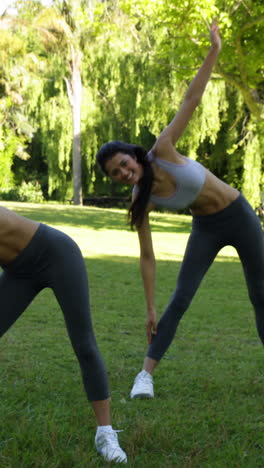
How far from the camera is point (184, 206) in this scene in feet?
13.0

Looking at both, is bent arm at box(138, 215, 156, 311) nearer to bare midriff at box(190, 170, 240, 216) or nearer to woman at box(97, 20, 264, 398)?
woman at box(97, 20, 264, 398)

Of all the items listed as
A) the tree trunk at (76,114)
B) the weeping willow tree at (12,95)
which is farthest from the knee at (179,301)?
the weeping willow tree at (12,95)

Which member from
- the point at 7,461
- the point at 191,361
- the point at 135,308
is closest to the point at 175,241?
the point at 135,308

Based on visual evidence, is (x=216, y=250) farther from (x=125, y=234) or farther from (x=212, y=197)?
(x=125, y=234)

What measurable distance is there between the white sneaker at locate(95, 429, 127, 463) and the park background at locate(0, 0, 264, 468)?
0.06 metres

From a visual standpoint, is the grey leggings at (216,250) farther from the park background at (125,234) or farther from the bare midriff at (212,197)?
the park background at (125,234)

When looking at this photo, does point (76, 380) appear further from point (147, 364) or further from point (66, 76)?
point (66, 76)

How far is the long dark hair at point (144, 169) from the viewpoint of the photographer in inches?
141

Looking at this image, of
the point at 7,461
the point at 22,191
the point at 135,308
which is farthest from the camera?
the point at 22,191

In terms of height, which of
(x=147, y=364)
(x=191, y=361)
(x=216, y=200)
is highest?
(x=216, y=200)

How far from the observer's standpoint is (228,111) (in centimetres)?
2653

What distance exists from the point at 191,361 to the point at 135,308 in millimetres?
2490

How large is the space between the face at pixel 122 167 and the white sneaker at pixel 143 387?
1449 millimetres

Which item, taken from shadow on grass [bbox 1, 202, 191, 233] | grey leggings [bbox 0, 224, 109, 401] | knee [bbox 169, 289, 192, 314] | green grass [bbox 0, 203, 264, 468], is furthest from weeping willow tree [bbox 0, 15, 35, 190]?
grey leggings [bbox 0, 224, 109, 401]
